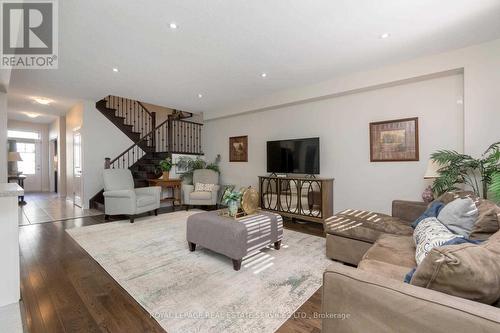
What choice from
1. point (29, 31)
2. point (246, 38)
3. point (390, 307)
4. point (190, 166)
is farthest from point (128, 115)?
point (390, 307)

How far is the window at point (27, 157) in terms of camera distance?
859 centimetres

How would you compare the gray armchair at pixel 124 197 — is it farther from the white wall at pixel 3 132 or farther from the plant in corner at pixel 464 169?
Answer: the plant in corner at pixel 464 169

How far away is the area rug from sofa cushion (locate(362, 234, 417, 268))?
66cm

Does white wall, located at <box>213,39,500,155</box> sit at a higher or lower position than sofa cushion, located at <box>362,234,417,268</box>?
higher

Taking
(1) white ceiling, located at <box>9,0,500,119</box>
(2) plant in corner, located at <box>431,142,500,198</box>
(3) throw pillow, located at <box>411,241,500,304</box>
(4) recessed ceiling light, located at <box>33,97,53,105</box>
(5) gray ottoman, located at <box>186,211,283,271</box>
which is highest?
(4) recessed ceiling light, located at <box>33,97,53,105</box>

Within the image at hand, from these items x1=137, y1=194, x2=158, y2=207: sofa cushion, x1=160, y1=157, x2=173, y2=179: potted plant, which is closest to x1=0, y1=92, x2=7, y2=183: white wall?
x1=137, y1=194, x2=158, y2=207: sofa cushion

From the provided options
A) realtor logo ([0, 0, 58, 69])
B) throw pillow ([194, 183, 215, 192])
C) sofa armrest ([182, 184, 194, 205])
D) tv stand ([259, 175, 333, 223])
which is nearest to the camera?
realtor logo ([0, 0, 58, 69])

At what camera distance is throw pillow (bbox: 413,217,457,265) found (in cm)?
146

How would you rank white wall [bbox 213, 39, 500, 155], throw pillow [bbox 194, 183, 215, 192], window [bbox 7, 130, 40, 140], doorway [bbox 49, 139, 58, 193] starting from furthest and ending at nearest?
doorway [bbox 49, 139, 58, 193]
window [bbox 7, 130, 40, 140]
throw pillow [bbox 194, 183, 215, 192]
white wall [bbox 213, 39, 500, 155]

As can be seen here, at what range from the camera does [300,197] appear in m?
4.30

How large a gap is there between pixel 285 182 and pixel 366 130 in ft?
5.63

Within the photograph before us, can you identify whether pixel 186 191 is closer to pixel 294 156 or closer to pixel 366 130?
pixel 294 156

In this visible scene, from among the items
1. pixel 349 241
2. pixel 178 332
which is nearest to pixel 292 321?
pixel 178 332

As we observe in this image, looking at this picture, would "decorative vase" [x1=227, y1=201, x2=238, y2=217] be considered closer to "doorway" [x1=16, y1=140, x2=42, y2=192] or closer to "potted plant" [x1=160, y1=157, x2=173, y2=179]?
"potted plant" [x1=160, y1=157, x2=173, y2=179]
